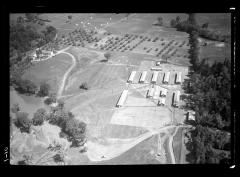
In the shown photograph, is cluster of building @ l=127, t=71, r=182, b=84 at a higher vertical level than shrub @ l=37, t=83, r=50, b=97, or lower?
higher

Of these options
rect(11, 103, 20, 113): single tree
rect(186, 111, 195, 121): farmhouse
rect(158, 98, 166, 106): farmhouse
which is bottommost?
rect(186, 111, 195, 121): farmhouse

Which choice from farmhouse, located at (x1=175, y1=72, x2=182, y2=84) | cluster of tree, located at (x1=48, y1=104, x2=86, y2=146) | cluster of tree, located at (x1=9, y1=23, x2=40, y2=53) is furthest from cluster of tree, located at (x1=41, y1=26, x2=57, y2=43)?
farmhouse, located at (x1=175, y1=72, x2=182, y2=84)

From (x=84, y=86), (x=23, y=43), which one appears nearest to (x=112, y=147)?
(x=84, y=86)

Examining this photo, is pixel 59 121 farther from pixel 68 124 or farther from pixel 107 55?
pixel 107 55

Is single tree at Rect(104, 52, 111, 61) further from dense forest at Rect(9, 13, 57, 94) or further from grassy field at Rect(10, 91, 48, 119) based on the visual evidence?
grassy field at Rect(10, 91, 48, 119)

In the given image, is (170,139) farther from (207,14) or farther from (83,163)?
(207,14)

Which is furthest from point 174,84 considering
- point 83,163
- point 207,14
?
point 83,163
